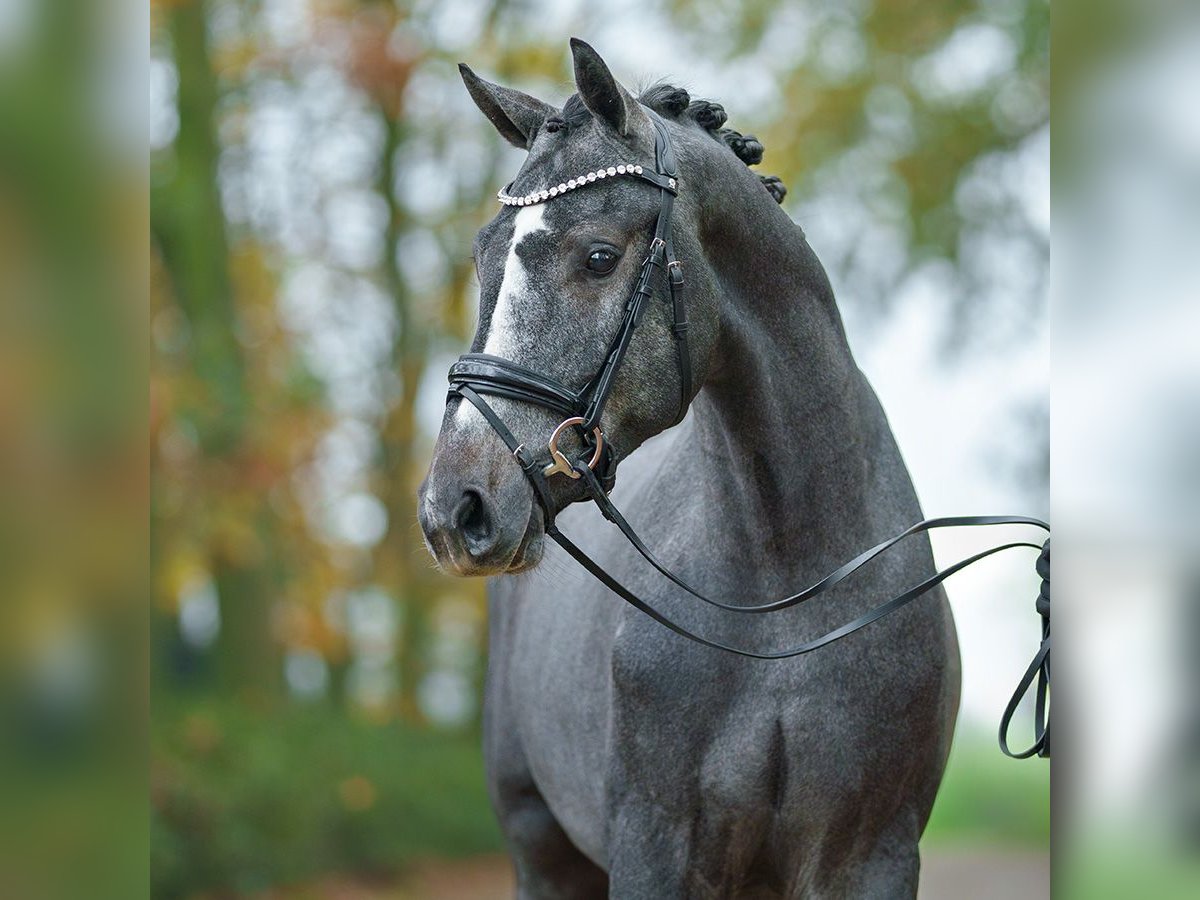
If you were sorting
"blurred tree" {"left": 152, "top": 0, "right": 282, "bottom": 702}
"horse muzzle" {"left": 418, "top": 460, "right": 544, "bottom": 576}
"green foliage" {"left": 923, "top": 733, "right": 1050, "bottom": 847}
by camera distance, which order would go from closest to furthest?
1. "horse muzzle" {"left": 418, "top": 460, "right": 544, "bottom": 576}
2. "blurred tree" {"left": 152, "top": 0, "right": 282, "bottom": 702}
3. "green foliage" {"left": 923, "top": 733, "right": 1050, "bottom": 847}

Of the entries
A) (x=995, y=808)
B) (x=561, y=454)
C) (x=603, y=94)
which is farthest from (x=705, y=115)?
(x=995, y=808)

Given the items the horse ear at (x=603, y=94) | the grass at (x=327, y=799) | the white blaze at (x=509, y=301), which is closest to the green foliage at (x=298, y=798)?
the grass at (x=327, y=799)

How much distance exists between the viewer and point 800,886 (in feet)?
10.2

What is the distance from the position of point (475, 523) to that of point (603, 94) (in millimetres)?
937

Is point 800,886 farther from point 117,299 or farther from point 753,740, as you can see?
point 117,299

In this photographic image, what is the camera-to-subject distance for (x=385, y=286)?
512 inches

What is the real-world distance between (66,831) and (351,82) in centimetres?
1123

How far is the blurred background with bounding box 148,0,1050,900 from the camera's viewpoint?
10.4 m

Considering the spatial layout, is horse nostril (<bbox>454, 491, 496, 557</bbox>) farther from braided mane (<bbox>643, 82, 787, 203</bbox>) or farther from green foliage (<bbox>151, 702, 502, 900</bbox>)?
green foliage (<bbox>151, 702, 502, 900</bbox>)

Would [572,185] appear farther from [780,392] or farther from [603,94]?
[780,392]

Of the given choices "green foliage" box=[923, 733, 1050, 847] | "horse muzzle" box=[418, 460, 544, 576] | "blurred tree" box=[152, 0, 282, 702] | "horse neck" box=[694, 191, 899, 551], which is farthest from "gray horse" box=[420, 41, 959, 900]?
"green foliage" box=[923, 733, 1050, 847]

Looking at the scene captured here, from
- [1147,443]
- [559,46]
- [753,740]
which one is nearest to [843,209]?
[559,46]

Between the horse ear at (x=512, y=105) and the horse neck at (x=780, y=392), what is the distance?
0.49m

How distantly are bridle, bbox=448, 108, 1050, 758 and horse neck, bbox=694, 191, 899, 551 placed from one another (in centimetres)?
18
